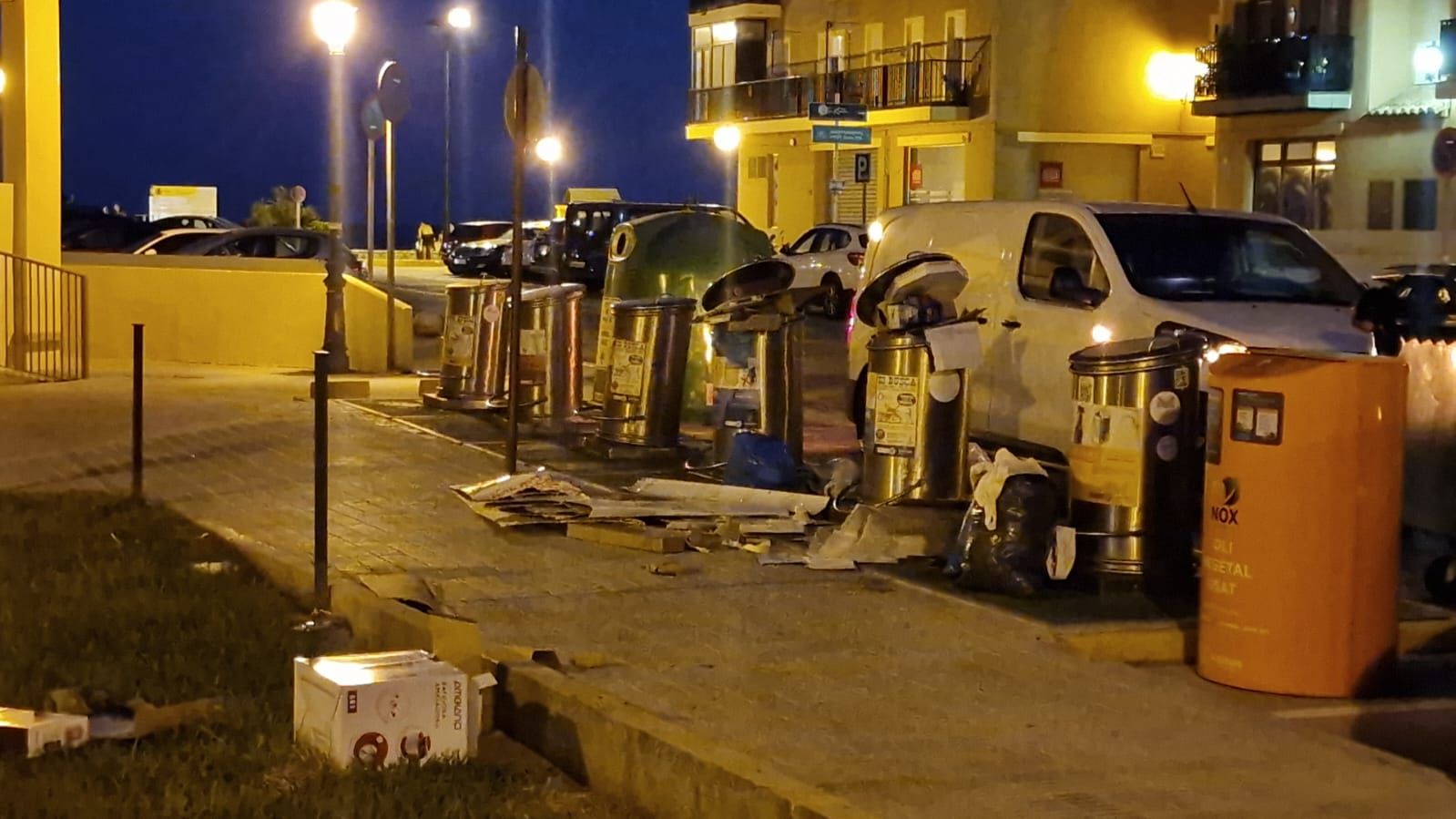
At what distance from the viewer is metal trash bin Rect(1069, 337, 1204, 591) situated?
8.52 meters

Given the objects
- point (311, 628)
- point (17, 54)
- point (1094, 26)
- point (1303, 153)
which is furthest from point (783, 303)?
point (1094, 26)

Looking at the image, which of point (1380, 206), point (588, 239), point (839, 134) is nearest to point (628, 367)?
point (839, 134)

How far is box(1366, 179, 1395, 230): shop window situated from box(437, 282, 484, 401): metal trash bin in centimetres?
2385

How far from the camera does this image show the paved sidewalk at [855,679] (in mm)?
5738

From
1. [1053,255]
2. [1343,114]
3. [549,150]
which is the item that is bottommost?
[1053,255]

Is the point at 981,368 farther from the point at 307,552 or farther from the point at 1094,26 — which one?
the point at 1094,26

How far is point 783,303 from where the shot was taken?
40.6 ft

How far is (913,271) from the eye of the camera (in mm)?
10609

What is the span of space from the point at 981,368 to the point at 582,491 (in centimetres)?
274

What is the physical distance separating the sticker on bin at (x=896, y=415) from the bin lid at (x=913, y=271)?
54 cm

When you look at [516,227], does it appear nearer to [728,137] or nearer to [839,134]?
[839,134]

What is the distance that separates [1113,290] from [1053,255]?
0.79 m

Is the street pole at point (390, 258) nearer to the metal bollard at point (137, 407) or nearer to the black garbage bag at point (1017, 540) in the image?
the metal bollard at point (137, 407)

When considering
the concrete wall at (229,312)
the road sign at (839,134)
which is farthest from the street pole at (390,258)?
the road sign at (839,134)
